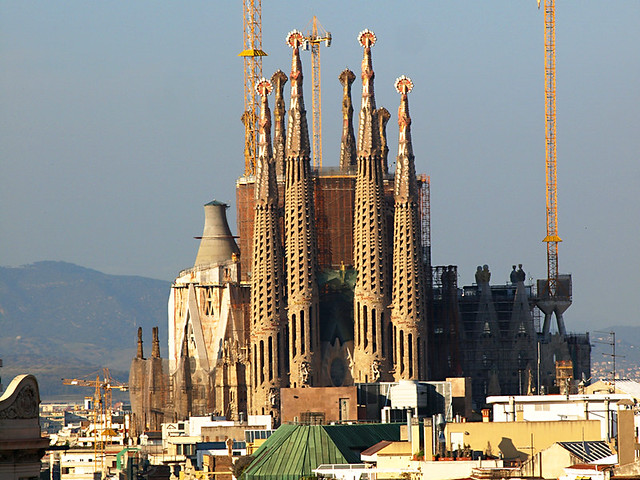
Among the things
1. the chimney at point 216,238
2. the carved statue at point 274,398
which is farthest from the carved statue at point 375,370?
the chimney at point 216,238

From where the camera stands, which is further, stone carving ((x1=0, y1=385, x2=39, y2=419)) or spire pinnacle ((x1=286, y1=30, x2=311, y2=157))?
spire pinnacle ((x1=286, y1=30, x2=311, y2=157))

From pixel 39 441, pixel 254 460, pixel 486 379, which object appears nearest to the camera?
pixel 39 441

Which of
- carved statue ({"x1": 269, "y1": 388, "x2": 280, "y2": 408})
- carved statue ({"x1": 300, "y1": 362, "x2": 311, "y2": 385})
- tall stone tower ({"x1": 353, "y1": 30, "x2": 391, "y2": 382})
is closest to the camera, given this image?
carved statue ({"x1": 300, "y1": 362, "x2": 311, "y2": 385})

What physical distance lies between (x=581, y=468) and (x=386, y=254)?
323ft

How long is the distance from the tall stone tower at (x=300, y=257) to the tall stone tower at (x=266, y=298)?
2.77ft

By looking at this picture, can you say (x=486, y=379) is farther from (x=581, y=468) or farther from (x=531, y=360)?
(x=581, y=468)

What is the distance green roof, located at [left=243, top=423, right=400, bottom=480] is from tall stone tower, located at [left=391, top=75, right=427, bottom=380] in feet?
187

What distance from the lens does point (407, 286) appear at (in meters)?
148

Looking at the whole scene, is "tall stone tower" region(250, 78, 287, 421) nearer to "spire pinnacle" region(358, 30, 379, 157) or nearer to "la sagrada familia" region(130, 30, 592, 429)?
"la sagrada familia" region(130, 30, 592, 429)

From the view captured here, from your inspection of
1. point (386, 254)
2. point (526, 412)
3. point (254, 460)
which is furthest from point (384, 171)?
point (254, 460)

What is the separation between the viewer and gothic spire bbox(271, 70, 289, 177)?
155 metres

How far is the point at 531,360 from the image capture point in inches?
6398

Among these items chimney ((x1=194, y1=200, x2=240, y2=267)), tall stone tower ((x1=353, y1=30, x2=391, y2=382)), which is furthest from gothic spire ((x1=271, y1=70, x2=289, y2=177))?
chimney ((x1=194, y1=200, x2=240, y2=267))

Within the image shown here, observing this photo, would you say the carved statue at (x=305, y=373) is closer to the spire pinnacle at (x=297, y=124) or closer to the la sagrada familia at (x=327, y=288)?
the la sagrada familia at (x=327, y=288)
